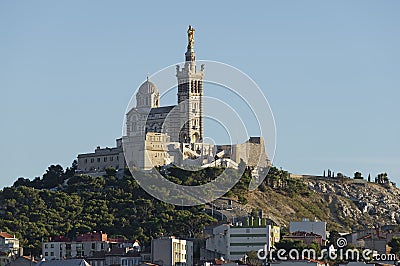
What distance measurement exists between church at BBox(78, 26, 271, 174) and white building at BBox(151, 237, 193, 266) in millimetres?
34427

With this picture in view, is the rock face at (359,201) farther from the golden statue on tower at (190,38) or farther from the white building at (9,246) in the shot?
the white building at (9,246)

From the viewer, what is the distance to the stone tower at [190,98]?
5261 inches

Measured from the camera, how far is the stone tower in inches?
5261

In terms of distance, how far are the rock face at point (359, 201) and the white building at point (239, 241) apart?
37.0 metres

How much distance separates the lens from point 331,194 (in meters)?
138

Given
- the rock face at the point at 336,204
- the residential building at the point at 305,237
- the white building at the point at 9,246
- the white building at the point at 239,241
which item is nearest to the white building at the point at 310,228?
the residential building at the point at 305,237

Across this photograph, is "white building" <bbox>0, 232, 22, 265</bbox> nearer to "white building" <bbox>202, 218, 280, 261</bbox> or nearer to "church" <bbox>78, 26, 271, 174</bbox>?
"white building" <bbox>202, 218, 280, 261</bbox>

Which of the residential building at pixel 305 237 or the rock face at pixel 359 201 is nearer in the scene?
the residential building at pixel 305 237

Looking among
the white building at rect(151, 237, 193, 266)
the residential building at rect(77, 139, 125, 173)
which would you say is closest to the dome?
the residential building at rect(77, 139, 125, 173)

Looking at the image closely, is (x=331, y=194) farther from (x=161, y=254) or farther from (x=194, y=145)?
(x=161, y=254)

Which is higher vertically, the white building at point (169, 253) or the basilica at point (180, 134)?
the basilica at point (180, 134)

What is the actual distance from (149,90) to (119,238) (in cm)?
3329

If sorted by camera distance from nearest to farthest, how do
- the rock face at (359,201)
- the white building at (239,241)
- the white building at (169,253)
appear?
the white building at (169,253), the white building at (239,241), the rock face at (359,201)

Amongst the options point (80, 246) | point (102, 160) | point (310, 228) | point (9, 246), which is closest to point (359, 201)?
point (102, 160)
